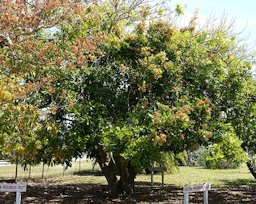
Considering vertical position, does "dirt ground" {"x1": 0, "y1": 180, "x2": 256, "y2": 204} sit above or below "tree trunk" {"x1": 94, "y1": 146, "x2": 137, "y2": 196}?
below

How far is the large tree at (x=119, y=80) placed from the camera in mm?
8617

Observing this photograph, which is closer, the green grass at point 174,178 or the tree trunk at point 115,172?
the tree trunk at point 115,172

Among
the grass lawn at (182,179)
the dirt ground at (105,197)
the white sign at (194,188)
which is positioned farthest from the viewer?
the grass lawn at (182,179)

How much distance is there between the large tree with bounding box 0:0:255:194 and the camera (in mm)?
8617

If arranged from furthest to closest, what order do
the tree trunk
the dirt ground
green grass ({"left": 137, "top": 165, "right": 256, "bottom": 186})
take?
green grass ({"left": 137, "top": 165, "right": 256, "bottom": 186}), the tree trunk, the dirt ground

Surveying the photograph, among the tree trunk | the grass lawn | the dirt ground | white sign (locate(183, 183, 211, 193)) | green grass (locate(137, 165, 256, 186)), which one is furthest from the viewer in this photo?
green grass (locate(137, 165, 256, 186))

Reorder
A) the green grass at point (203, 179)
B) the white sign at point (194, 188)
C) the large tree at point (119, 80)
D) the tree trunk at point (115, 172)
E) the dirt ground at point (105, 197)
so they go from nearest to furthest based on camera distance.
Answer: the white sign at point (194, 188) < the large tree at point (119, 80) < the dirt ground at point (105, 197) < the tree trunk at point (115, 172) < the green grass at point (203, 179)

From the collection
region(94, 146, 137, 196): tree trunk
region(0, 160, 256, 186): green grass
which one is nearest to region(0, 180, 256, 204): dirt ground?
region(94, 146, 137, 196): tree trunk

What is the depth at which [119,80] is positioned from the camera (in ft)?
33.2

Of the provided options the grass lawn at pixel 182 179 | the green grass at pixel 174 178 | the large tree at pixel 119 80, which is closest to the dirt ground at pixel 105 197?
the large tree at pixel 119 80

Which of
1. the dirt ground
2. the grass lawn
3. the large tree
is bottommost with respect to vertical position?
the dirt ground

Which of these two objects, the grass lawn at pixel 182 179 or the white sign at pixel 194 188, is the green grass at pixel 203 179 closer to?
the grass lawn at pixel 182 179

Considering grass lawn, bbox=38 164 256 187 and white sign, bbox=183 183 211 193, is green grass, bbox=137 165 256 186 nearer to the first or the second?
grass lawn, bbox=38 164 256 187

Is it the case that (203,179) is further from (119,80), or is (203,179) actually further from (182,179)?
(119,80)
